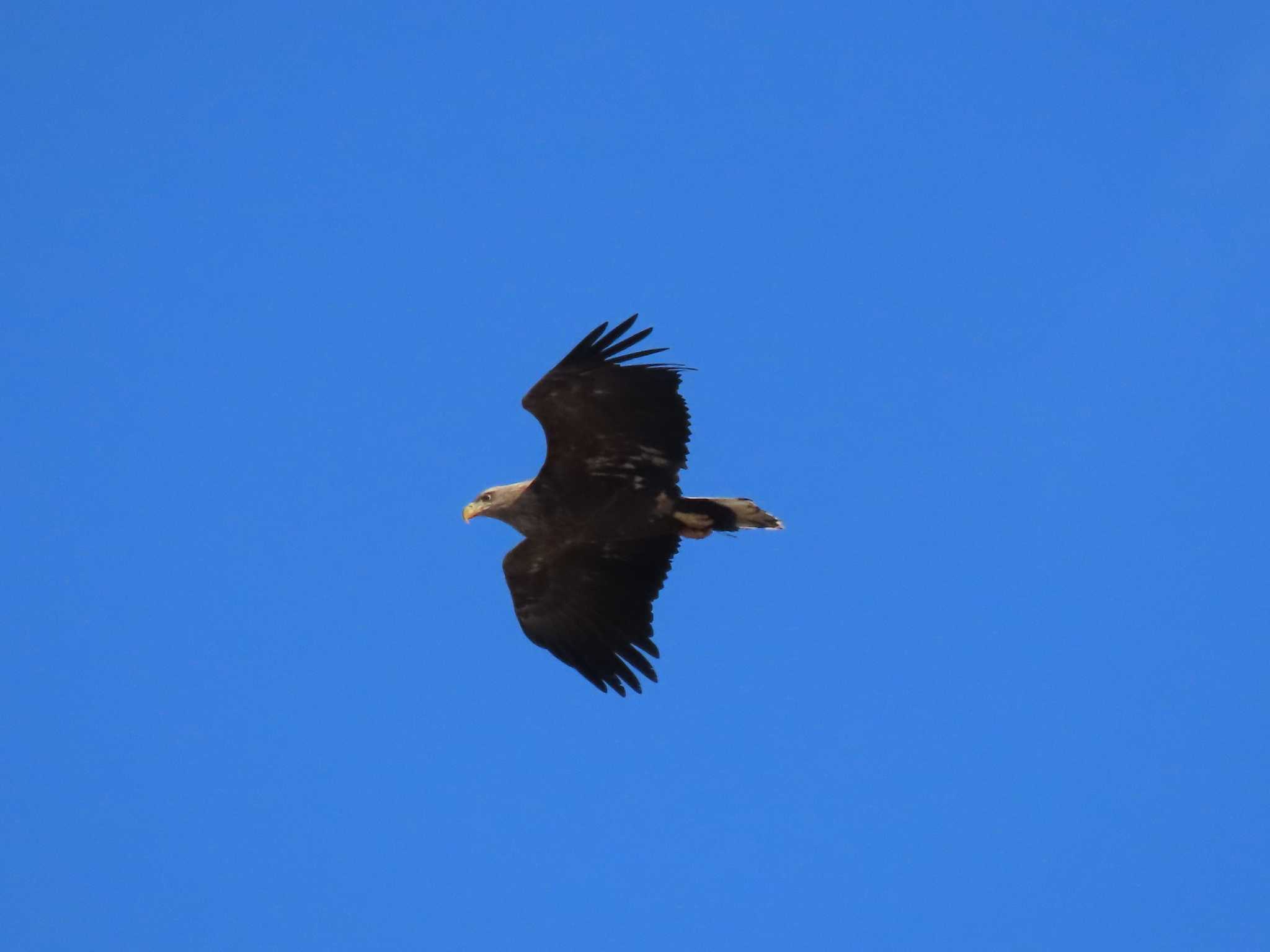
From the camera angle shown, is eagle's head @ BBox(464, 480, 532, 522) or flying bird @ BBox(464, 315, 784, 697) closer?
flying bird @ BBox(464, 315, 784, 697)

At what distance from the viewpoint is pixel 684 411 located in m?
13.6

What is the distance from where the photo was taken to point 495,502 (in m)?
14.7

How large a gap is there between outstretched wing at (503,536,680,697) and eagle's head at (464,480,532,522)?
47 centimetres

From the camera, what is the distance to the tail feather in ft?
44.9

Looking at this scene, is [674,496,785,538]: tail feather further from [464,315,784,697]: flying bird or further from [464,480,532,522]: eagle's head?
[464,480,532,522]: eagle's head

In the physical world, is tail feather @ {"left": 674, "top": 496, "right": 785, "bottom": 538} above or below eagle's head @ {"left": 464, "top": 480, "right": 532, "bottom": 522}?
below

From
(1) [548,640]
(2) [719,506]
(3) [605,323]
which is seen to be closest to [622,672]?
(1) [548,640]

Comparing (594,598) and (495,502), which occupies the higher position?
(495,502)

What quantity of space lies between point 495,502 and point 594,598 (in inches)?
57.0

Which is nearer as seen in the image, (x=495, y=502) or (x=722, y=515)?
(x=722, y=515)

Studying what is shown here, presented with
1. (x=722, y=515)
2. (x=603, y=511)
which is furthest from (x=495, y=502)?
(x=722, y=515)

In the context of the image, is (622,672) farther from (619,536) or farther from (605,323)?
(605,323)

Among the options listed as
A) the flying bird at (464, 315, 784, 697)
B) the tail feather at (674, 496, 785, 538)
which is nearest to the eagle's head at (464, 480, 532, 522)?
the flying bird at (464, 315, 784, 697)

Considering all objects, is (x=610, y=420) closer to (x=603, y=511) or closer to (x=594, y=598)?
(x=603, y=511)
